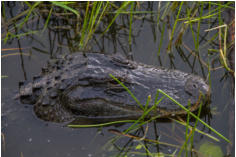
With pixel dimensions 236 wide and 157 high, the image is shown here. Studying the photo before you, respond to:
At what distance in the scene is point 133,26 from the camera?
502cm

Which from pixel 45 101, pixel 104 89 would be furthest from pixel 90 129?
pixel 45 101

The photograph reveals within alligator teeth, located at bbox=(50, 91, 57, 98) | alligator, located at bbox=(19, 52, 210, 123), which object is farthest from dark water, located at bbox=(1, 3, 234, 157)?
alligator teeth, located at bbox=(50, 91, 57, 98)

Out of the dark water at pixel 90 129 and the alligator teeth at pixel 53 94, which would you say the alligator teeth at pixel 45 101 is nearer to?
the alligator teeth at pixel 53 94

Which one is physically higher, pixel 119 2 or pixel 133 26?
pixel 119 2

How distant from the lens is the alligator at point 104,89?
3674 mm

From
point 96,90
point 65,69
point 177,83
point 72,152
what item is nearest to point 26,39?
point 65,69

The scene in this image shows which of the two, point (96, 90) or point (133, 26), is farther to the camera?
point (133, 26)

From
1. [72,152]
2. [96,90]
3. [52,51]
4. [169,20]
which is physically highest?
[169,20]

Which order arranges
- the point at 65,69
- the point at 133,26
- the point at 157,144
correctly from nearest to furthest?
the point at 157,144 < the point at 65,69 < the point at 133,26

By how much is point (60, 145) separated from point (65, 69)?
844 millimetres

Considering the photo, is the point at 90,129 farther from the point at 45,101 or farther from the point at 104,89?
the point at 45,101

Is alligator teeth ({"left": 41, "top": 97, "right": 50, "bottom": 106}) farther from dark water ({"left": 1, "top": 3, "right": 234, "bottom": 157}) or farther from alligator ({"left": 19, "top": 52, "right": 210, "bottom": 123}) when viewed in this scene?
dark water ({"left": 1, "top": 3, "right": 234, "bottom": 157})

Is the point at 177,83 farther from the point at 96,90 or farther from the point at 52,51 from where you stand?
the point at 52,51

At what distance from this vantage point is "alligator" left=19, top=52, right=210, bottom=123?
3674 millimetres
